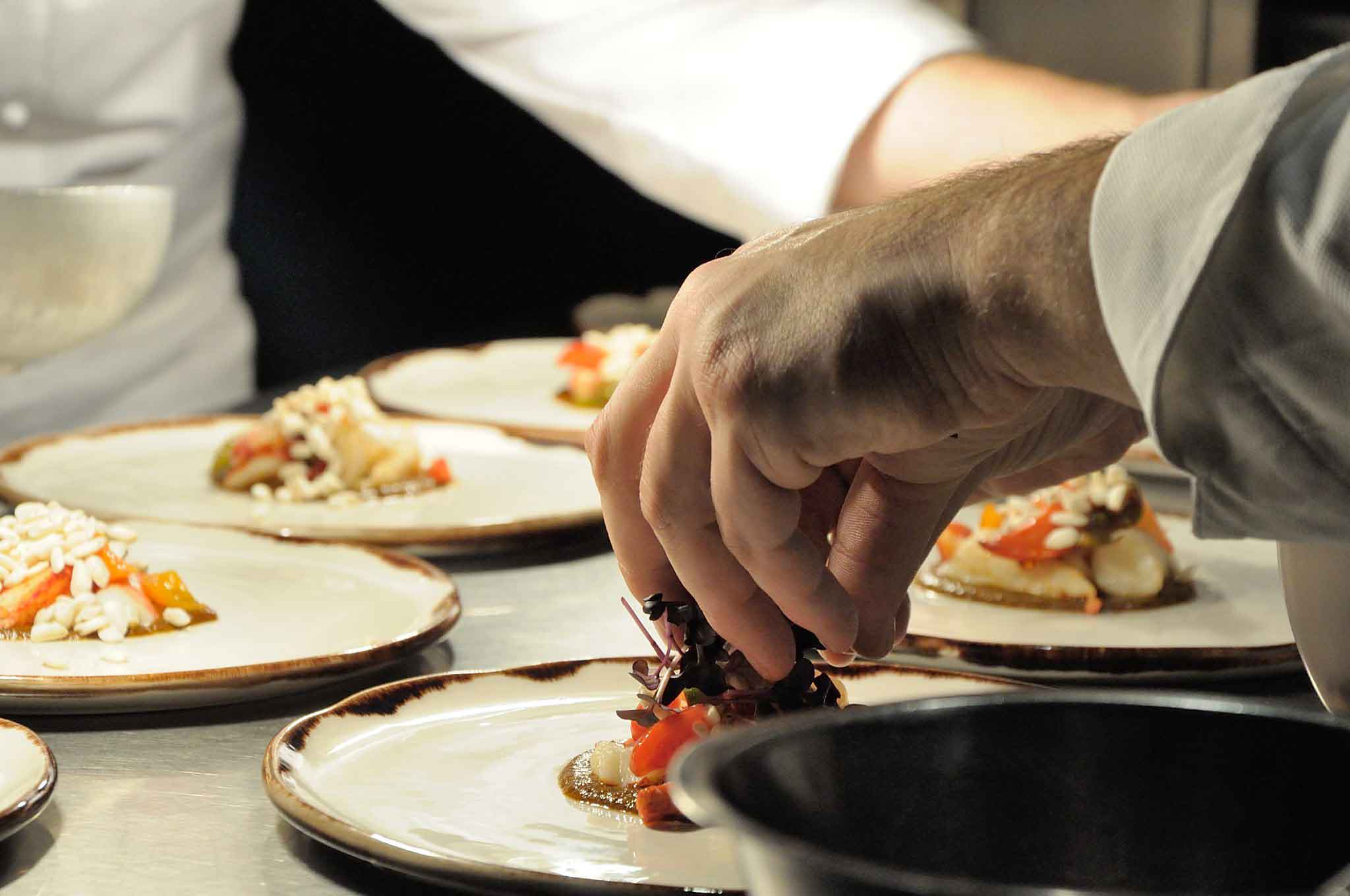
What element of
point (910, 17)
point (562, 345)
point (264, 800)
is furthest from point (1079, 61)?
point (264, 800)

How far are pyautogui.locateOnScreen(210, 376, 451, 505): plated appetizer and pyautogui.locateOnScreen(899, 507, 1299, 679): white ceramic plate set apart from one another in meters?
0.70

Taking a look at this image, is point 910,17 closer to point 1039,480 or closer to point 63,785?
point 1039,480

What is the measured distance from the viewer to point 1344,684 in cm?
98

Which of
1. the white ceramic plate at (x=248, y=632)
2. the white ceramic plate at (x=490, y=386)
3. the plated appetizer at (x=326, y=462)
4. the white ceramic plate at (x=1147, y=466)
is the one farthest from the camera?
the white ceramic plate at (x=490, y=386)

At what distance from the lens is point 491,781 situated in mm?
1048

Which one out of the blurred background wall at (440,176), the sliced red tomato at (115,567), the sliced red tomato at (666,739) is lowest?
the blurred background wall at (440,176)

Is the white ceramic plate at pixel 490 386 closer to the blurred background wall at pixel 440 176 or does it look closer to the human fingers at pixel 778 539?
the human fingers at pixel 778 539

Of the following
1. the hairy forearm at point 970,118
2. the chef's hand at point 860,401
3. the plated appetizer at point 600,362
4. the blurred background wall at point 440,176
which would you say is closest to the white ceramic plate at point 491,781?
the chef's hand at point 860,401

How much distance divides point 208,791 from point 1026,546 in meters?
0.86

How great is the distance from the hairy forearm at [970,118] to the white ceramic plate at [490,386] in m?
0.67

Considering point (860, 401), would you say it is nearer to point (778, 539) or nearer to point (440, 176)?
point (778, 539)

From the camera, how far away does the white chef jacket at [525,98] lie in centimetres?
290

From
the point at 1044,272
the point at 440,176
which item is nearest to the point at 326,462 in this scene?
the point at 1044,272

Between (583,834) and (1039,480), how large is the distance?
448 mm
